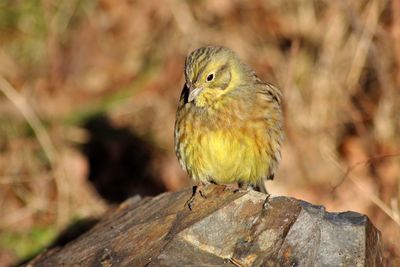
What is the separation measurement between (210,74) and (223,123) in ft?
1.01

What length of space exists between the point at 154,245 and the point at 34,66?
4.74 meters

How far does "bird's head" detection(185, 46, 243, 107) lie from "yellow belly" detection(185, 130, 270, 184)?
0.81 ft

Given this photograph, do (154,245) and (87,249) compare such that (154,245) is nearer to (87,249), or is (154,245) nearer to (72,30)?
(87,249)

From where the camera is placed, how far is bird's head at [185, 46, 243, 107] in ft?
16.7

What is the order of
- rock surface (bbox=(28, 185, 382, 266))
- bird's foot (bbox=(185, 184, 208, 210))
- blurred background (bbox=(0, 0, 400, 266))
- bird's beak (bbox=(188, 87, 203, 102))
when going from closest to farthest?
rock surface (bbox=(28, 185, 382, 266)) < bird's foot (bbox=(185, 184, 208, 210)) < bird's beak (bbox=(188, 87, 203, 102)) < blurred background (bbox=(0, 0, 400, 266))

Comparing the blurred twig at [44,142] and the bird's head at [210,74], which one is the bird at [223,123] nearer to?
the bird's head at [210,74]

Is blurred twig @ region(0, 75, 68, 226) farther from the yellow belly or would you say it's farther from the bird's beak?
the bird's beak

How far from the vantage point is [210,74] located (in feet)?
17.0

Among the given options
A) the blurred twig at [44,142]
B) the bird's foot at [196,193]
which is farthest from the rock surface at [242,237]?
the blurred twig at [44,142]

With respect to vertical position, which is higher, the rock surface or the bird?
the bird

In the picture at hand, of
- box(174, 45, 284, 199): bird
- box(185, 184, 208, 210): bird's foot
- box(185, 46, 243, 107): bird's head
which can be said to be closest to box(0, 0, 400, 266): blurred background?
box(174, 45, 284, 199): bird

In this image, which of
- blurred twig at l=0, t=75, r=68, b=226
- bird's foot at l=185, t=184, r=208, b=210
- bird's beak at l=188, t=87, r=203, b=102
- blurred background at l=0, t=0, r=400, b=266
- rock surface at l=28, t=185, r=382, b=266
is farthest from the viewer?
blurred background at l=0, t=0, r=400, b=266

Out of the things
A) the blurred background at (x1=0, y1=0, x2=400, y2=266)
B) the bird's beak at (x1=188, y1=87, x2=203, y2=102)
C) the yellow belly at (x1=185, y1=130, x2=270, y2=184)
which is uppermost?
the blurred background at (x1=0, y1=0, x2=400, y2=266)

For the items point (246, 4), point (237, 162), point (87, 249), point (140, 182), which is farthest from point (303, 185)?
point (87, 249)
